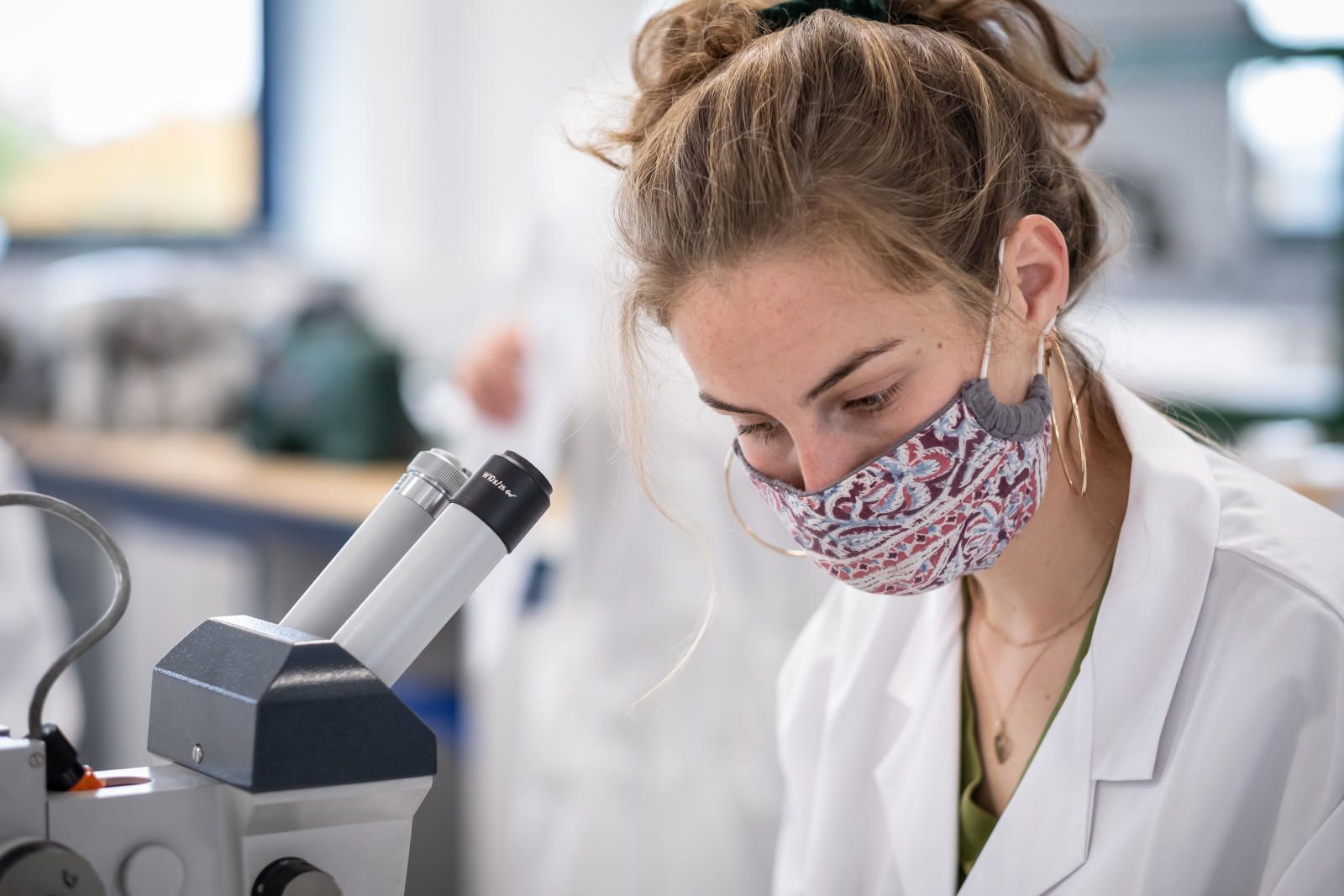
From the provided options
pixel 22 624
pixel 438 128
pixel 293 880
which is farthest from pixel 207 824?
pixel 438 128

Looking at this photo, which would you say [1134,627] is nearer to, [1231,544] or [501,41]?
[1231,544]

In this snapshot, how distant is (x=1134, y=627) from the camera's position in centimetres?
95

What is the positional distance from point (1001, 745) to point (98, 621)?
730mm

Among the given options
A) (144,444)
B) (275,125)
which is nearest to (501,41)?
(275,125)

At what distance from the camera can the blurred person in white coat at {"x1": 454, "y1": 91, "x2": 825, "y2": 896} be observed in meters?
1.80

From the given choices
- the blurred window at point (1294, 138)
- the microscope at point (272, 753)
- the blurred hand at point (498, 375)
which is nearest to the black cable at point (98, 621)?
the microscope at point (272, 753)

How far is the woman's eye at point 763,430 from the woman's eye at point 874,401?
71mm

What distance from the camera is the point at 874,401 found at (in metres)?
0.91

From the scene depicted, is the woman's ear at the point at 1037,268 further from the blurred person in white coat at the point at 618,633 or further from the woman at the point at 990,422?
the blurred person in white coat at the point at 618,633

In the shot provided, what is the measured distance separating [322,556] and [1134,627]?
2040mm

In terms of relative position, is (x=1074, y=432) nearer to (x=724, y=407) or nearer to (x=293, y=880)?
(x=724, y=407)

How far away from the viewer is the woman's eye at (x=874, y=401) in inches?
35.5

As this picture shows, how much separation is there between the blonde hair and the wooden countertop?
1.55 metres

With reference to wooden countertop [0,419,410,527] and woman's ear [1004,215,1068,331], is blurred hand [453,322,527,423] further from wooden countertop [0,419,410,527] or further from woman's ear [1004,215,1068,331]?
woman's ear [1004,215,1068,331]
